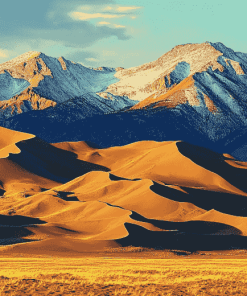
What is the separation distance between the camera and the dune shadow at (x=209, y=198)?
114750mm

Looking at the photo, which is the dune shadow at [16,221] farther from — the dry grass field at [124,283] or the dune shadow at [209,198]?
the dry grass field at [124,283]

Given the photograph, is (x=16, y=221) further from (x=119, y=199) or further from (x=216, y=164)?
(x=216, y=164)

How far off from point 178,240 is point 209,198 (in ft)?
144

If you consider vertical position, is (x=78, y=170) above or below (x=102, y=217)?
above

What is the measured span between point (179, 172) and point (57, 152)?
190 feet

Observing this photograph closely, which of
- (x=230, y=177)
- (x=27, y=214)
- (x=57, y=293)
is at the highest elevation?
(x=230, y=177)

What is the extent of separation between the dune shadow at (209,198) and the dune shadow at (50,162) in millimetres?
52547

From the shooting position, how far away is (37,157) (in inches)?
7037

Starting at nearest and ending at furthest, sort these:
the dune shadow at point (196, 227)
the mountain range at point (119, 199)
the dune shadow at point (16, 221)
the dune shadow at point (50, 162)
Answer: the mountain range at point (119, 199) → the dune shadow at point (196, 227) → the dune shadow at point (16, 221) → the dune shadow at point (50, 162)

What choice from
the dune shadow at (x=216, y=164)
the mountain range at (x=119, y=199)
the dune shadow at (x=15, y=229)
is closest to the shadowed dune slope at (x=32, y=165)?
the mountain range at (x=119, y=199)

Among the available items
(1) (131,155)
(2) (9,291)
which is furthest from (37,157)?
(2) (9,291)

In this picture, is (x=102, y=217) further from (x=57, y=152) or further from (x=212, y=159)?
(x=57, y=152)

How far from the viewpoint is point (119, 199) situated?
115 m

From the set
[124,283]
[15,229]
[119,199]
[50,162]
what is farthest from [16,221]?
[50,162]
